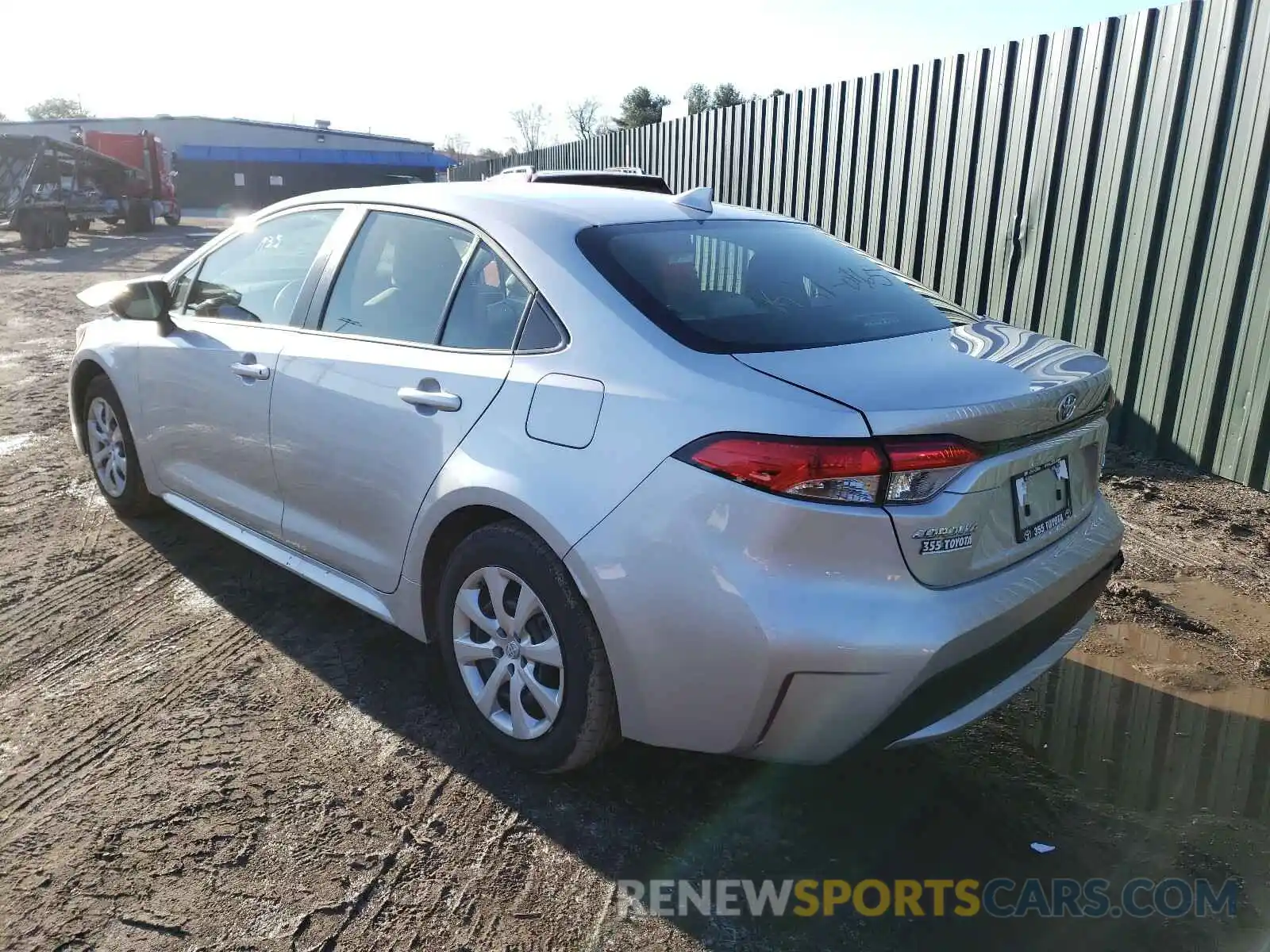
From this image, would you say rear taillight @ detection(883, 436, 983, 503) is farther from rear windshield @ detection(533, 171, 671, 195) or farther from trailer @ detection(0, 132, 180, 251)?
trailer @ detection(0, 132, 180, 251)

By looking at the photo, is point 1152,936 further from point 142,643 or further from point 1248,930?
point 142,643

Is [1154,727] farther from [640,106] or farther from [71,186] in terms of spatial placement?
[640,106]

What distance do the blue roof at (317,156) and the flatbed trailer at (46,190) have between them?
1133 inches

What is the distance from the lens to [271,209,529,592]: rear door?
9.70 feet

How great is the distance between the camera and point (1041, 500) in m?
2.62

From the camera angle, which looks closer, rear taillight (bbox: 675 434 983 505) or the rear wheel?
rear taillight (bbox: 675 434 983 505)

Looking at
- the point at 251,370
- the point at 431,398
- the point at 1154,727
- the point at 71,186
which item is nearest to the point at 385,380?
the point at 431,398

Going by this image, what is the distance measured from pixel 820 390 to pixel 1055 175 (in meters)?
5.16

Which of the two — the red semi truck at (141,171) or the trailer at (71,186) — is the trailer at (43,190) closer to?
the trailer at (71,186)

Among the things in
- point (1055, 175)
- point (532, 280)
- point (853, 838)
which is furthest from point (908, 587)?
point (1055, 175)

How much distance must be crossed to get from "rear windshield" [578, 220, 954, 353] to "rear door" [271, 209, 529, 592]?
1.21 ft

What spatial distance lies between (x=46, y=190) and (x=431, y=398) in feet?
78.5

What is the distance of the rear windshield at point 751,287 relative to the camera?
2.69 m

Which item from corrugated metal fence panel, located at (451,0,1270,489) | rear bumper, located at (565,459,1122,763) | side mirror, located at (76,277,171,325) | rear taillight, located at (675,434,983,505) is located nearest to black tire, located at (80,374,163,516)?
side mirror, located at (76,277,171,325)
